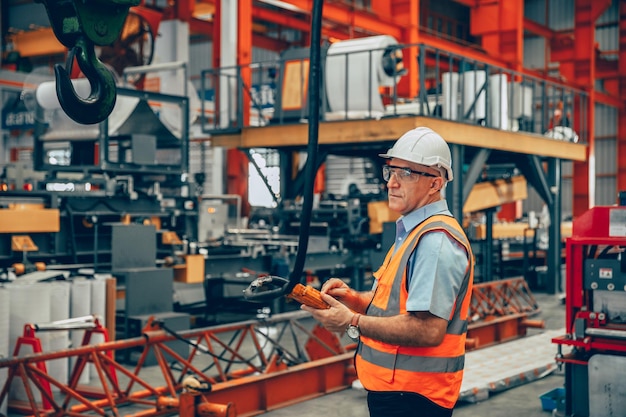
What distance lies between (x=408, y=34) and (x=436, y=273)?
16715mm

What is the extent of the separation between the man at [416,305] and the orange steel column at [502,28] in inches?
772

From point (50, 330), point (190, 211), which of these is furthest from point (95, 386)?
point (190, 211)

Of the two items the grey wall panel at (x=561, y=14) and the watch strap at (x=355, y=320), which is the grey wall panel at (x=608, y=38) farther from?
the watch strap at (x=355, y=320)

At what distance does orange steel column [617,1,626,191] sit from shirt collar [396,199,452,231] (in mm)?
28109

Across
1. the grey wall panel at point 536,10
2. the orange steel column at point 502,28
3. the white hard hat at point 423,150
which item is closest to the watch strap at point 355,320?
the white hard hat at point 423,150

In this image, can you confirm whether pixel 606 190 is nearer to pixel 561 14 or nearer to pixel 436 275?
pixel 561 14

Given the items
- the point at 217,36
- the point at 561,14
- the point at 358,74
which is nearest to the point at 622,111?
the point at 561,14

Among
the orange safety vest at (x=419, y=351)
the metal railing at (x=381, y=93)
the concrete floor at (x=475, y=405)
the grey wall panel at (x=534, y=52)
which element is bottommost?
the concrete floor at (x=475, y=405)

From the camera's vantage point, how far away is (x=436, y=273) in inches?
107

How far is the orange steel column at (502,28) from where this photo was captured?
71.6ft

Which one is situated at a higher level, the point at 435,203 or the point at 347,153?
the point at 347,153

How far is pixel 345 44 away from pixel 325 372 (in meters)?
5.07

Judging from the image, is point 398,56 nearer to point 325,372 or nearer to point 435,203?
point 325,372

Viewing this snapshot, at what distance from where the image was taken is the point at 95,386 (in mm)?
7598
